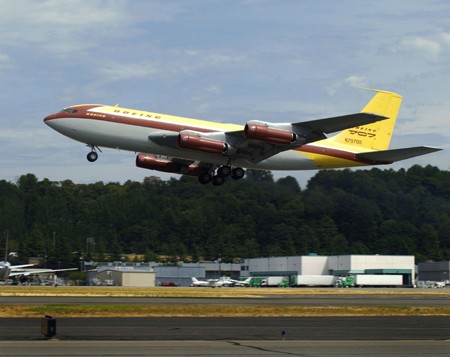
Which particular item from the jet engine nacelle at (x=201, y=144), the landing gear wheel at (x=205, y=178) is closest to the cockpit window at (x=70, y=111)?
the jet engine nacelle at (x=201, y=144)

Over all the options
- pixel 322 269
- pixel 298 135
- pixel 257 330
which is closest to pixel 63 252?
pixel 322 269

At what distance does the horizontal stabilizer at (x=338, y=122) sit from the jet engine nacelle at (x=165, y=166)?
10.3 metres

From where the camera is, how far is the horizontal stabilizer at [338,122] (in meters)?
56.0

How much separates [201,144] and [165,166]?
8.63 m

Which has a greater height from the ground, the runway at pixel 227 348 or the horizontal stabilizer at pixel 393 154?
the horizontal stabilizer at pixel 393 154

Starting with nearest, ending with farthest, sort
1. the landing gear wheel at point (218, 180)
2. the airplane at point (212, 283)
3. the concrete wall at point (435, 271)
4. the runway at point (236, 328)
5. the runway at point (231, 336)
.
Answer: the runway at point (231, 336), the runway at point (236, 328), the landing gear wheel at point (218, 180), the airplane at point (212, 283), the concrete wall at point (435, 271)

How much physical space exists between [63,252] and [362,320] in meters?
107

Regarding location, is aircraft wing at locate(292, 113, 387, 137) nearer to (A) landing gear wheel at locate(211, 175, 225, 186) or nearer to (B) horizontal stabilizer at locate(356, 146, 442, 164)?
(B) horizontal stabilizer at locate(356, 146, 442, 164)

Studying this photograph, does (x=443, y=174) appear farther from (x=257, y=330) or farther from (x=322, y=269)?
(x=257, y=330)

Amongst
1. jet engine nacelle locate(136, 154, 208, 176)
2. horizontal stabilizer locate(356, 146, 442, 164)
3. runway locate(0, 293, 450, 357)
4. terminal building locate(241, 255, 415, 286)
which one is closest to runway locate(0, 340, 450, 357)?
runway locate(0, 293, 450, 357)

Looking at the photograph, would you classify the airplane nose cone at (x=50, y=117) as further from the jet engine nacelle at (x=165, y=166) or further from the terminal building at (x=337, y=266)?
the terminal building at (x=337, y=266)

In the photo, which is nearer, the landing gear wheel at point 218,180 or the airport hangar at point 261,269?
the landing gear wheel at point 218,180

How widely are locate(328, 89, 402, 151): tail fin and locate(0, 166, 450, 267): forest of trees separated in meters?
10.1

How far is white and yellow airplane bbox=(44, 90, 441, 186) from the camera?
57.7 m
